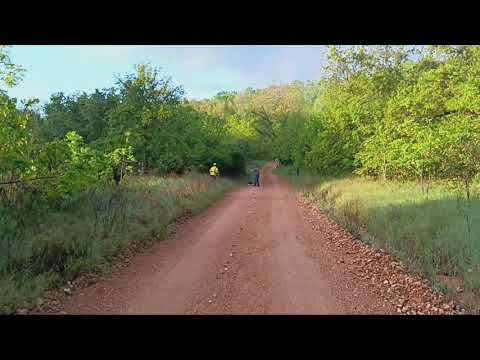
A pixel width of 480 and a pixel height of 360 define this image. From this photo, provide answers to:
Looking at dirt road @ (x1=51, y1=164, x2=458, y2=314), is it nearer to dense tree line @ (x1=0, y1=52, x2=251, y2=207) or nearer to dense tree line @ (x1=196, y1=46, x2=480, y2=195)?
dense tree line @ (x1=0, y1=52, x2=251, y2=207)

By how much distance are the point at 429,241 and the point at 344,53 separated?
848 inches

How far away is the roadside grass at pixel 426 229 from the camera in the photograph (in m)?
5.88

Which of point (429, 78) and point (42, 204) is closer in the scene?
point (42, 204)

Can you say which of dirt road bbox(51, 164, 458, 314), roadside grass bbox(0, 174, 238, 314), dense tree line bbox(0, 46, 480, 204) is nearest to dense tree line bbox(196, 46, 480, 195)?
dense tree line bbox(0, 46, 480, 204)

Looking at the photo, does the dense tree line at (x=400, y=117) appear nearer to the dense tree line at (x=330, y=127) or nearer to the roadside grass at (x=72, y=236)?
the dense tree line at (x=330, y=127)

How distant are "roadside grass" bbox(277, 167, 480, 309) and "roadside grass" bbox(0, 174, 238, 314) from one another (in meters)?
5.46

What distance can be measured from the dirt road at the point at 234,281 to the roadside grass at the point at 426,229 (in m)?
1.14

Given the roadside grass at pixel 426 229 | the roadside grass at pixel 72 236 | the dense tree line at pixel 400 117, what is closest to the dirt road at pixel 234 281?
the roadside grass at pixel 72 236

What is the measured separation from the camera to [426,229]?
8.02 metres

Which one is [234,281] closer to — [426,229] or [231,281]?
[231,281]

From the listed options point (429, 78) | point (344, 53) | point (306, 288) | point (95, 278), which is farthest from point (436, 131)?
point (344, 53)

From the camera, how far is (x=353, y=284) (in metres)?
5.60

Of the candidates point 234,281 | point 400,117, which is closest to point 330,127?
point 400,117

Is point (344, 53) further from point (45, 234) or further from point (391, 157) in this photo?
point (45, 234)
